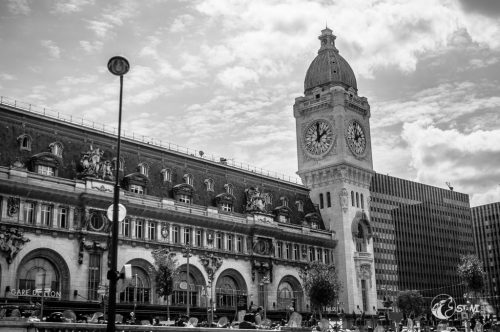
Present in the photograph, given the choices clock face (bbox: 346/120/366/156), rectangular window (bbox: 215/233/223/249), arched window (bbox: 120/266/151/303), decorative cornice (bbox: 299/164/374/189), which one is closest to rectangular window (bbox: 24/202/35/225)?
arched window (bbox: 120/266/151/303)

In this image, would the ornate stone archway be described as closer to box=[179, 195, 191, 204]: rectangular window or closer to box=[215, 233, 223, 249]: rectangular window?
box=[179, 195, 191, 204]: rectangular window

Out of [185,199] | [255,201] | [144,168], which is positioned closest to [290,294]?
[255,201]

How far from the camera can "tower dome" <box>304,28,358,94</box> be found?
11956cm

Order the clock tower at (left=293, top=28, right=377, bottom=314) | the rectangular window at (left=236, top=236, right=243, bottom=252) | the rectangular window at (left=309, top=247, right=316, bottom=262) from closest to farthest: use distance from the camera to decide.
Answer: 1. the rectangular window at (left=236, top=236, right=243, bottom=252)
2. the rectangular window at (left=309, top=247, right=316, bottom=262)
3. the clock tower at (left=293, top=28, right=377, bottom=314)

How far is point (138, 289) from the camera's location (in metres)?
80.4

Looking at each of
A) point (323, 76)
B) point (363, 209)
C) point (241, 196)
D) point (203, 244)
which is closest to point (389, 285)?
point (363, 209)

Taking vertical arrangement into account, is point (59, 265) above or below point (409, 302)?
above

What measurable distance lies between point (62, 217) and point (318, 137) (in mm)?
56012

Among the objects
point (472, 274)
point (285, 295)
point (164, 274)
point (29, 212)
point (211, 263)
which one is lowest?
point (285, 295)

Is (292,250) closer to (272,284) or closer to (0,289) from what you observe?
(272,284)

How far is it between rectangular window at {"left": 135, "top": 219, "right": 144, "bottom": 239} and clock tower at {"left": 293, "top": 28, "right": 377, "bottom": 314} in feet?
134

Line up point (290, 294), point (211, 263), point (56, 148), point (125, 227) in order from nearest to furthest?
point (56, 148)
point (125, 227)
point (211, 263)
point (290, 294)

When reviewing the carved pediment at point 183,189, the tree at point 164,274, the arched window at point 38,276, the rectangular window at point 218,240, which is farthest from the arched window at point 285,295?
the arched window at point 38,276

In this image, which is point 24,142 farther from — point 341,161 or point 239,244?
point 341,161
